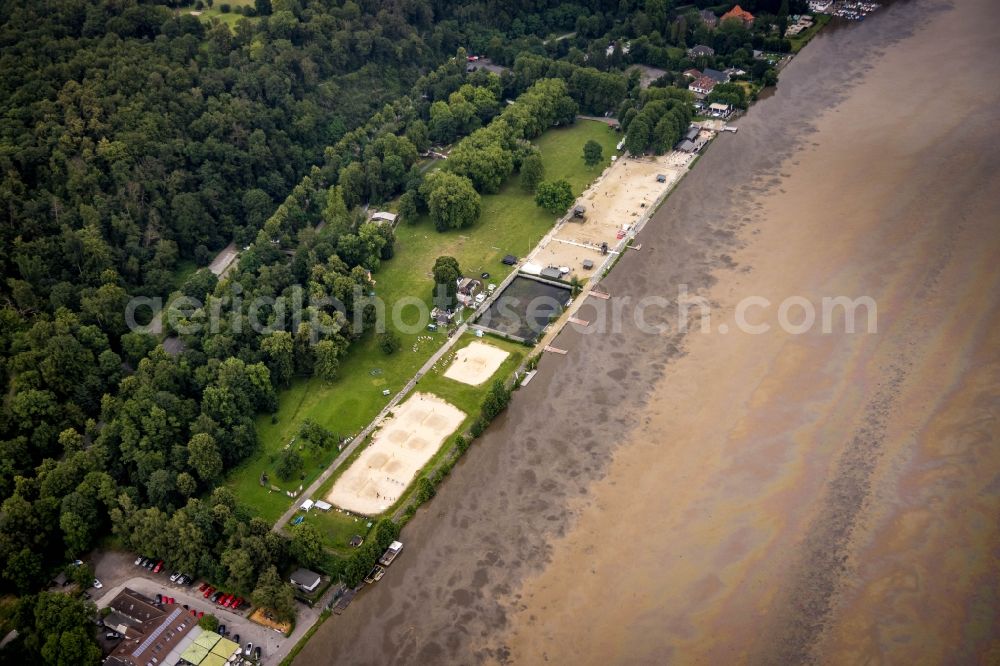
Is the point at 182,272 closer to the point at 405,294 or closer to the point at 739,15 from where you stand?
the point at 405,294

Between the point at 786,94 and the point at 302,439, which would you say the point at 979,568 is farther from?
the point at 786,94

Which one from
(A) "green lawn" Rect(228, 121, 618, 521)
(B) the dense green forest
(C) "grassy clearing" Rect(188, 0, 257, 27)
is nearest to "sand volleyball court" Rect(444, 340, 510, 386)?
(A) "green lawn" Rect(228, 121, 618, 521)

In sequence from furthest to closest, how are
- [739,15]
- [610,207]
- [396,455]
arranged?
[739,15] < [610,207] < [396,455]

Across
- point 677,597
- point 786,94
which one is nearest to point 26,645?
point 677,597

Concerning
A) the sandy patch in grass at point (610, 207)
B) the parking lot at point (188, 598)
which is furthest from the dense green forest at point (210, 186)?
the sandy patch in grass at point (610, 207)

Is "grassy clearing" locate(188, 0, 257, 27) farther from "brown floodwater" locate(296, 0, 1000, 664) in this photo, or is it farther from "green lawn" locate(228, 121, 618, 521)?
"brown floodwater" locate(296, 0, 1000, 664)

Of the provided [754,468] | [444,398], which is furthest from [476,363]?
[754,468]
